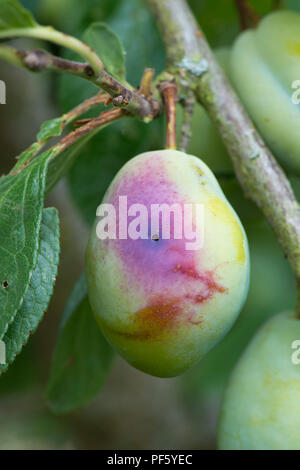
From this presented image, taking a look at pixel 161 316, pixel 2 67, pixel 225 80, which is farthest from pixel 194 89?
pixel 2 67

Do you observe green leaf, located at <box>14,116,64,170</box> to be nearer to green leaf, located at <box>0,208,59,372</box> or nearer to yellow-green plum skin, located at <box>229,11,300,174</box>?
green leaf, located at <box>0,208,59,372</box>

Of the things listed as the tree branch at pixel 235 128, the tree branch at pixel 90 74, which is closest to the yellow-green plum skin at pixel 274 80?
the tree branch at pixel 235 128

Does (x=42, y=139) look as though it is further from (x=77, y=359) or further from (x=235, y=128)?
(x=77, y=359)

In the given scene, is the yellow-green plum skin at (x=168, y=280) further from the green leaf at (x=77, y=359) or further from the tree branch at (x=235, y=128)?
the green leaf at (x=77, y=359)


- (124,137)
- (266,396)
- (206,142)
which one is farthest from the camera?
(124,137)

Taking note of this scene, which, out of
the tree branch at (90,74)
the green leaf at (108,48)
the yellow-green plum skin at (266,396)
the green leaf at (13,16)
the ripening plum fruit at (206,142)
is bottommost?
the yellow-green plum skin at (266,396)

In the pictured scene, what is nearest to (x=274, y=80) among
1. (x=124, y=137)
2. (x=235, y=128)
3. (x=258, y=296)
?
(x=235, y=128)
